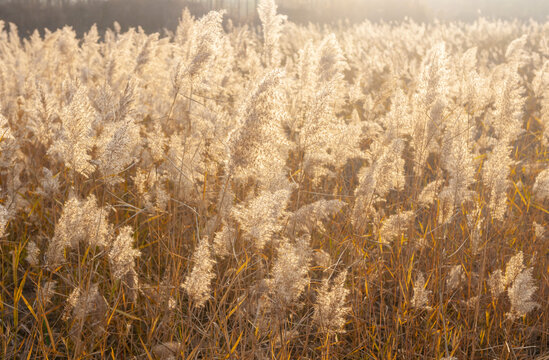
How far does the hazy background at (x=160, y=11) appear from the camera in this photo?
2194 cm

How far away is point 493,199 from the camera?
1933mm

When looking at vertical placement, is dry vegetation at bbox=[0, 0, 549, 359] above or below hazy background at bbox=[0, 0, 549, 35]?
below

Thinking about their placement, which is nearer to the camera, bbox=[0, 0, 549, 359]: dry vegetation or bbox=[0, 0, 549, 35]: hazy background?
bbox=[0, 0, 549, 359]: dry vegetation

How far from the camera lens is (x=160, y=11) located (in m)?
26.7

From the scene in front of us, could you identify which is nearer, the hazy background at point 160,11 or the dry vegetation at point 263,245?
the dry vegetation at point 263,245

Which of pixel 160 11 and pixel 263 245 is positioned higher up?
pixel 160 11

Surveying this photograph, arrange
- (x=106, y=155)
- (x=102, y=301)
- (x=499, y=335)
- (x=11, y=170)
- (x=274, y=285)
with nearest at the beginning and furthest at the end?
(x=274, y=285) < (x=106, y=155) < (x=102, y=301) < (x=499, y=335) < (x=11, y=170)

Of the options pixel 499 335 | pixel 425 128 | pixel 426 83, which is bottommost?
pixel 499 335

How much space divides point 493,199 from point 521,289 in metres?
0.50

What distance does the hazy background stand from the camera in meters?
21.9

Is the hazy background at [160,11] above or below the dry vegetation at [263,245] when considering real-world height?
above

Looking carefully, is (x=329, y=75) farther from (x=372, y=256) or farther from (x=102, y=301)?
(x=102, y=301)

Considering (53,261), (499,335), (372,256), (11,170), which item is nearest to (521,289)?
(499,335)

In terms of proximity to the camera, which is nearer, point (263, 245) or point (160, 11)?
point (263, 245)
